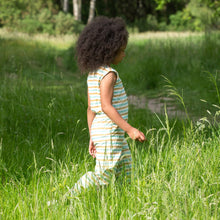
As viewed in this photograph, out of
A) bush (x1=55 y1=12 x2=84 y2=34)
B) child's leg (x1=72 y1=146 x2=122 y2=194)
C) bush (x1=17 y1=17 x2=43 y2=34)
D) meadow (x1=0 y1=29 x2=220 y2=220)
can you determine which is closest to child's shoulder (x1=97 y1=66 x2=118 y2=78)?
meadow (x1=0 y1=29 x2=220 y2=220)

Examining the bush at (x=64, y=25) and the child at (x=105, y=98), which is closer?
the child at (x=105, y=98)

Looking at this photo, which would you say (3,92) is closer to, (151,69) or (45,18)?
(151,69)

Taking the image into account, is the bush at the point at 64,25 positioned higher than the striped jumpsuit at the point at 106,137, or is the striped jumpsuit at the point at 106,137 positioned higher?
the bush at the point at 64,25

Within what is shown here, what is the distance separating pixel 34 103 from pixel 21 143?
125 cm

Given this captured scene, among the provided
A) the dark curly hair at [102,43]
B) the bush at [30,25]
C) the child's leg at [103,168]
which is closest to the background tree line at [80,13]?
the bush at [30,25]

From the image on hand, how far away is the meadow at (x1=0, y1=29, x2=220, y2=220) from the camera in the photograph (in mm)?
1985

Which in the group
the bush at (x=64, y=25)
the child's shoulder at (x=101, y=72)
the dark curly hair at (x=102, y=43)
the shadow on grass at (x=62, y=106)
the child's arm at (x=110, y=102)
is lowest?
the shadow on grass at (x=62, y=106)

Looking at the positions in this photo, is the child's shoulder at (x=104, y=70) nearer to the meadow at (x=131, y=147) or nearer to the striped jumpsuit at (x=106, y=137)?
the striped jumpsuit at (x=106, y=137)

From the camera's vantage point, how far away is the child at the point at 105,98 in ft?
7.78

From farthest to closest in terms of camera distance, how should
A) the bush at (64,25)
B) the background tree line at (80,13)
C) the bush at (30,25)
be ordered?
the bush at (64,25)
the background tree line at (80,13)
the bush at (30,25)

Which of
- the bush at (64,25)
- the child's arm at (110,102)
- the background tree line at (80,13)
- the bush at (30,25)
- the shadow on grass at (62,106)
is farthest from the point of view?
the bush at (64,25)

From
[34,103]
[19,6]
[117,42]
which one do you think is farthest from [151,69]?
[19,6]

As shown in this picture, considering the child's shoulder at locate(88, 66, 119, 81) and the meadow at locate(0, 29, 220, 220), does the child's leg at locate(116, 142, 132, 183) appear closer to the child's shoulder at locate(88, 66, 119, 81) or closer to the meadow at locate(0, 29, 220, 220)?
the meadow at locate(0, 29, 220, 220)

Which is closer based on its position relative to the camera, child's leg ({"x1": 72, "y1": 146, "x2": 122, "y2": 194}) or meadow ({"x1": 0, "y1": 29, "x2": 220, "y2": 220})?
meadow ({"x1": 0, "y1": 29, "x2": 220, "y2": 220})
